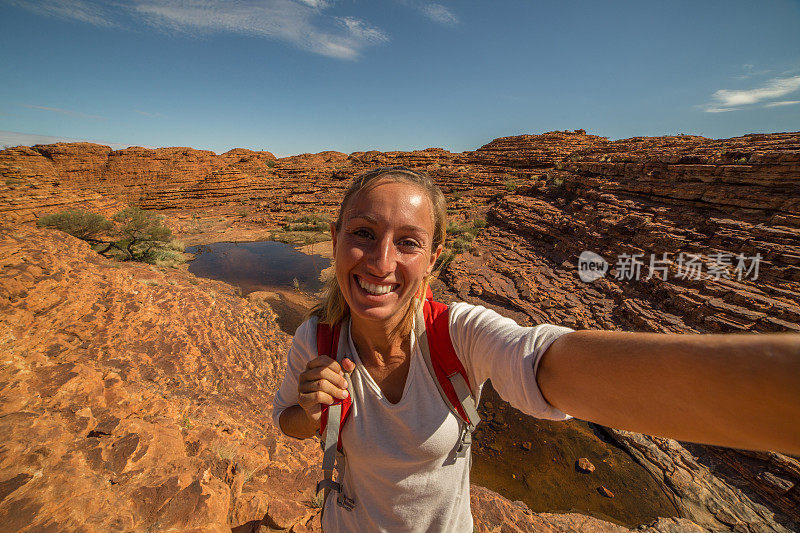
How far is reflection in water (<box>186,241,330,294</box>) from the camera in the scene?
13125mm

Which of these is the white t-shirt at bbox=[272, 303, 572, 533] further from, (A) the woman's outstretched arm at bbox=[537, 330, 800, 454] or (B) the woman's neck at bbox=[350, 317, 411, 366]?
(A) the woman's outstretched arm at bbox=[537, 330, 800, 454]

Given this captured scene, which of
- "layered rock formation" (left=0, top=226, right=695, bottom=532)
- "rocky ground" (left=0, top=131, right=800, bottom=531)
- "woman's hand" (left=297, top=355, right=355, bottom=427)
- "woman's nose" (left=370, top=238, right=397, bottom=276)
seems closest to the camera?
"woman's hand" (left=297, top=355, right=355, bottom=427)

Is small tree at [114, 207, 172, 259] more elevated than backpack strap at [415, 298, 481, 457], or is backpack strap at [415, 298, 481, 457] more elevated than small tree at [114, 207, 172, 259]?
backpack strap at [415, 298, 481, 457]

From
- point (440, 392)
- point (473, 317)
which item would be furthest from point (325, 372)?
point (473, 317)

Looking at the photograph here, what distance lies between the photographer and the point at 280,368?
5.04 meters

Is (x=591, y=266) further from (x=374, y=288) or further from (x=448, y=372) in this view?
(x=374, y=288)

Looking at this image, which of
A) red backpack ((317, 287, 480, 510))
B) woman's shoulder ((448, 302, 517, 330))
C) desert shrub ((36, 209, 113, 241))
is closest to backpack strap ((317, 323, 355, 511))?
red backpack ((317, 287, 480, 510))

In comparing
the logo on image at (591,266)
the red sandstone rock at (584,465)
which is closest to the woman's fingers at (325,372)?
the red sandstone rock at (584,465)

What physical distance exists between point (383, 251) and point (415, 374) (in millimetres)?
521

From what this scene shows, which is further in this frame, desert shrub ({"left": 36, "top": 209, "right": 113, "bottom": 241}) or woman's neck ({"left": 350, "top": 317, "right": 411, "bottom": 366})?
desert shrub ({"left": 36, "top": 209, "right": 113, "bottom": 241})

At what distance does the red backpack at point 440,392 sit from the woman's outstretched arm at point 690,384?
0.40 metres

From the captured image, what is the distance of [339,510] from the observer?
139cm

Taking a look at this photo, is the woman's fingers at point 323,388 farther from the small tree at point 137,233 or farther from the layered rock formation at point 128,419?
the small tree at point 137,233

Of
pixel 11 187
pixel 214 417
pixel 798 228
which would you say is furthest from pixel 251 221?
pixel 798 228
